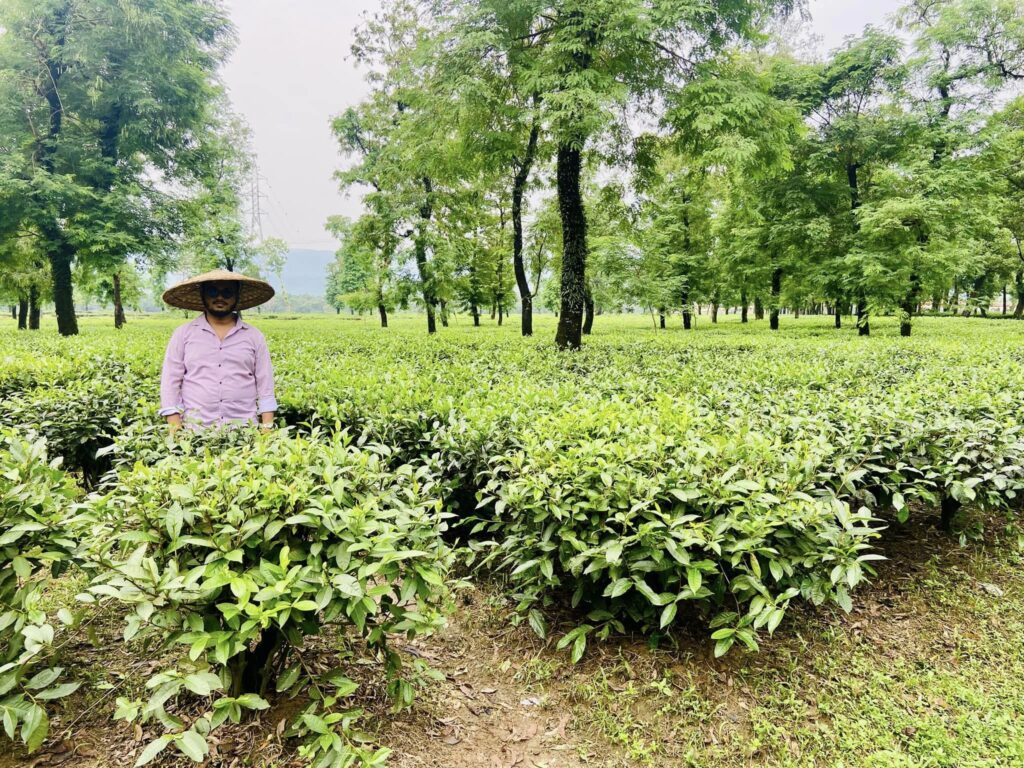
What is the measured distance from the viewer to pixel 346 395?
4.37m

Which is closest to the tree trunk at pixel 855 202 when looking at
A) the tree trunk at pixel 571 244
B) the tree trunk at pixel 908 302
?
the tree trunk at pixel 908 302

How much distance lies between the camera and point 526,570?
9.51ft

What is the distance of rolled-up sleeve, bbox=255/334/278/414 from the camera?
388cm

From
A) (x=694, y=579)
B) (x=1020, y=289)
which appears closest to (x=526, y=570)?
(x=694, y=579)

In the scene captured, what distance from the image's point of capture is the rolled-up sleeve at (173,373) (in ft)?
11.9

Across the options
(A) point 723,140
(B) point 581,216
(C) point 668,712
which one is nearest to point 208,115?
(B) point 581,216

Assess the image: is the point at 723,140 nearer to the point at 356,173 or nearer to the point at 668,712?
the point at 668,712

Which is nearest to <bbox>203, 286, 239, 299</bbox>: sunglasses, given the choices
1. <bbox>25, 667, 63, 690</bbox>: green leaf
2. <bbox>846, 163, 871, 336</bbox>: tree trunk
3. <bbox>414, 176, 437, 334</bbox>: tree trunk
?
<bbox>25, 667, 63, 690</bbox>: green leaf

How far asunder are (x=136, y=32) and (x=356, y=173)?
908cm

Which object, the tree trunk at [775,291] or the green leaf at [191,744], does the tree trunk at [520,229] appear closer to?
the tree trunk at [775,291]

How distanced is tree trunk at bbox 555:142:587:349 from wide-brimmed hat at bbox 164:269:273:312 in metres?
6.61

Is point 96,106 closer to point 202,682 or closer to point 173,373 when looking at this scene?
point 173,373

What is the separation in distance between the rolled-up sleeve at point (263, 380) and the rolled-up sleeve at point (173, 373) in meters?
0.50

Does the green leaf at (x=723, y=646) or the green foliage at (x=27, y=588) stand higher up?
the green foliage at (x=27, y=588)
